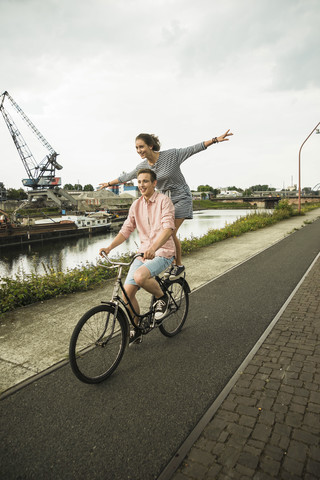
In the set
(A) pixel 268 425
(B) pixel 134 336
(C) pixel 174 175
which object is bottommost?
(A) pixel 268 425

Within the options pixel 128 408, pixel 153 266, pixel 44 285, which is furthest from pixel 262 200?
pixel 128 408

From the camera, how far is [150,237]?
326cm

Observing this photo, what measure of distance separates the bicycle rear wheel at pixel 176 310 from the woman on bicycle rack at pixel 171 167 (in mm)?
145

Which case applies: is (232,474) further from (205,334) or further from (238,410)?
(205,334)

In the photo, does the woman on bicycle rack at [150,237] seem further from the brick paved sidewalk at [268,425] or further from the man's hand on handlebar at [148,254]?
the brick paved sidewalk at [268,425]

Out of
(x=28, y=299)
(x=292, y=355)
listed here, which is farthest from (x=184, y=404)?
(x=28, y=299)

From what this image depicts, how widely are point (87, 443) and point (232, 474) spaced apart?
0.98 metres

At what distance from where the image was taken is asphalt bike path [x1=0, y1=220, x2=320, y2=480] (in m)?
1.92

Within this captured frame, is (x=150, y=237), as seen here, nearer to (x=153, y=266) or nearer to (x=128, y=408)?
(x=153, y=266)

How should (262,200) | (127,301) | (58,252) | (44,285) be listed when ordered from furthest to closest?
(262,200), (58,252), (44,285), (127,301)

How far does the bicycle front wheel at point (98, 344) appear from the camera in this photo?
8.45ft

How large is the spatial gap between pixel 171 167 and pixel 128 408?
114 inches

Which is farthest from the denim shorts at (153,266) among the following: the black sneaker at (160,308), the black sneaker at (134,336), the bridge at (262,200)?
the bridge at (262,200)

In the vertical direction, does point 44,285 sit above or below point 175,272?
below
